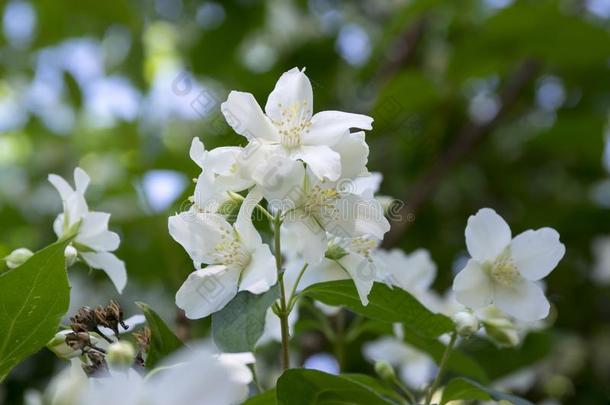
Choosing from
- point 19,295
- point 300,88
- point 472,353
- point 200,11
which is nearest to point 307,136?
point 300,88

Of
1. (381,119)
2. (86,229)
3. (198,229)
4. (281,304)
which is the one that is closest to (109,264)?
(86,229)

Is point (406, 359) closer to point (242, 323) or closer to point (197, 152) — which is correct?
point (242, 323)

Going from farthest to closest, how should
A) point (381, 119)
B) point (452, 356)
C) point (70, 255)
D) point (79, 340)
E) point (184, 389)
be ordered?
point (381, 119), point (452, 356), point (70, 255), point (79, 340), point (184, 389)

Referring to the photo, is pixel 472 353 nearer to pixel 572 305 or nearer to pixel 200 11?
pixel 572 305

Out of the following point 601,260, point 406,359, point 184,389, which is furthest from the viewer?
point 601,260

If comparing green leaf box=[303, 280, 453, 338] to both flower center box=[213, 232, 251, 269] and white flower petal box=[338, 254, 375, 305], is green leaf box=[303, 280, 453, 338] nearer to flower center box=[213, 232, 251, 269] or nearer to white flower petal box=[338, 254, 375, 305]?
white flower petal box=[338, 254, 375, 305]

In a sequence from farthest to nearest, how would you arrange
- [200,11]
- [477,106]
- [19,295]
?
[200,11], [477,106], [19,295]

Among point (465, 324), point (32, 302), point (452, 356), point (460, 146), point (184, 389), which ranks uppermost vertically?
point (184, 389)

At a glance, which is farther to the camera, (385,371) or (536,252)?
(385,371)
